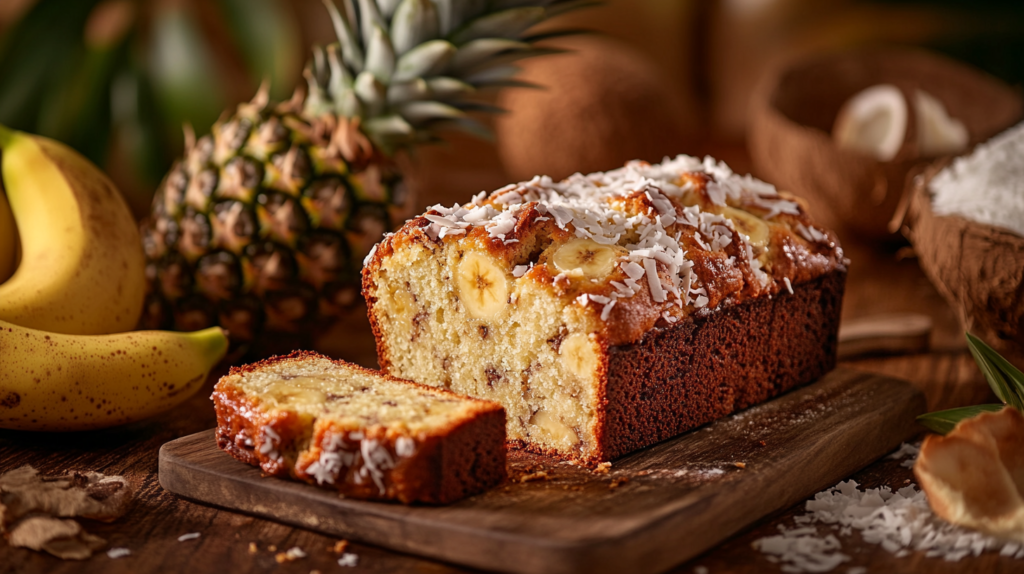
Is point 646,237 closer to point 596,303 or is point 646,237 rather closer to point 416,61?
point 596,303

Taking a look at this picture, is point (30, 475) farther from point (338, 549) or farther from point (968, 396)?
point (968, 396)

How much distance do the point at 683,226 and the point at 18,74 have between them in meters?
3.61

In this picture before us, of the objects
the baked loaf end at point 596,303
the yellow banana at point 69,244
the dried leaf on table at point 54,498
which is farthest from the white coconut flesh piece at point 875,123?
the dried leaf on table at point 54,498

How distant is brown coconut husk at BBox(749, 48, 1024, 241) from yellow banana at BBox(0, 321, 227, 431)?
2792 mm

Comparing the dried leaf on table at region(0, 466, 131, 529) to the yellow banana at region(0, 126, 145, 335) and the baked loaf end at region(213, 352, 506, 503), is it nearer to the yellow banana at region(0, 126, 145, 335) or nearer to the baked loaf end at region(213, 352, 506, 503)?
the baked loaf end at region(213, 352, 506, 503)

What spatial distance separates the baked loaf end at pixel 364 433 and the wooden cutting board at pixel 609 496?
1.7 inches

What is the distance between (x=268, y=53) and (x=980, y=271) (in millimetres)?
3286

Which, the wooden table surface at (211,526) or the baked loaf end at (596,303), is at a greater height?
the baked loaf end at (596,303)

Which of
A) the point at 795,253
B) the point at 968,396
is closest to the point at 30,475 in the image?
the point at 795,253

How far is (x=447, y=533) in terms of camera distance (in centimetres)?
203

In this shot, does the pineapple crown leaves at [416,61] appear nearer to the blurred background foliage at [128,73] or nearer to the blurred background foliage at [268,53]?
the blurred background foliage at [268,53]

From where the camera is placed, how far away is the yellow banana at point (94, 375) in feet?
8.35

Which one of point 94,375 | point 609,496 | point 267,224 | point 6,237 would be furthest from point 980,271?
point 6,237

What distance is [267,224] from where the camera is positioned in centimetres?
335
